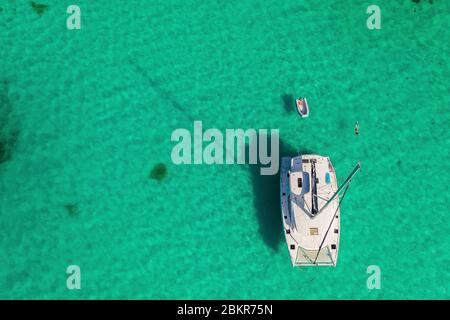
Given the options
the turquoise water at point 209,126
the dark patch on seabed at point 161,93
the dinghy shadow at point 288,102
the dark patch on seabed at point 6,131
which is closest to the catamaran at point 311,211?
the turquoise water at point 209,126

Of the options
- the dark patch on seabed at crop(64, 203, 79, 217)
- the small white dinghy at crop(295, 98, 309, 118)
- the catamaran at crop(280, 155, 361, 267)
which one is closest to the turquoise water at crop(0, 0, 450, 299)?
the dark patch on seabed at crop(64, 203, 79, 217)

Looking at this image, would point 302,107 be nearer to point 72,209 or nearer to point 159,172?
point 159,172

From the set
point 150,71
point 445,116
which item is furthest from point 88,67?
point 445,116

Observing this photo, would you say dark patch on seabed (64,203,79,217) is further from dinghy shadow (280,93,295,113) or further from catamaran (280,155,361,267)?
dinghy shadow (280,93,295,113)

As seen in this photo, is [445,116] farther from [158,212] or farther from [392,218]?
[158,212]

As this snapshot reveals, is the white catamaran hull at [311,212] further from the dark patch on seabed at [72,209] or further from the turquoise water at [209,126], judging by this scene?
the dark patch on seabed at [72,209]
